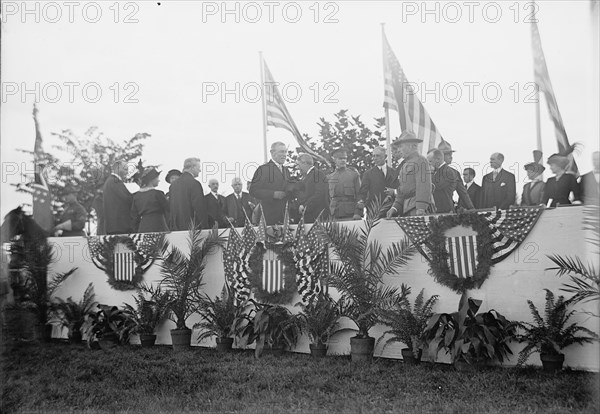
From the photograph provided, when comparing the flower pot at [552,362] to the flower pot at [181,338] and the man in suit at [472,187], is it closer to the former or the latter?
the man in suit at [472,187]

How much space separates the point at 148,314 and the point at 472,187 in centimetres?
474

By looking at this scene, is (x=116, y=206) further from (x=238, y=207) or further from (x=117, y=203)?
(x=238, y=207)

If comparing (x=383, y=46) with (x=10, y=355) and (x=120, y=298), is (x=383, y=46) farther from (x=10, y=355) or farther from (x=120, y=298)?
(x=10, y=355)

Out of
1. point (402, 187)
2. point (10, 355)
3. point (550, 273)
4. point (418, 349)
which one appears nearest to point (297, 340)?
point (418, 349)

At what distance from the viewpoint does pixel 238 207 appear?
10.3m

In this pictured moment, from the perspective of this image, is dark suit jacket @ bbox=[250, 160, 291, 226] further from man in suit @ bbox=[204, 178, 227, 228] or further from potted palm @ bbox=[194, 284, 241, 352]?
potted palm @ bbox=[194, 284, 241, 352]

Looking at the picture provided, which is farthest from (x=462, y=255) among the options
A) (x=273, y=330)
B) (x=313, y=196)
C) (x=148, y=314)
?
(x=148, y=314)

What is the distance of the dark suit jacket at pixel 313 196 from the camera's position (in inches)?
345

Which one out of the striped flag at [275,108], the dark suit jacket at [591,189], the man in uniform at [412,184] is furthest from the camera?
the striped flag at [275,108]

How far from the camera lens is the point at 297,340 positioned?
7.31 metres

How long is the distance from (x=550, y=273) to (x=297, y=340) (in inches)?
112

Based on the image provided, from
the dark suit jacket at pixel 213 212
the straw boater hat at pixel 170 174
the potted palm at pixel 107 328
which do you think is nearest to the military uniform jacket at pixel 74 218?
the straw boater hat at pixel 170 174

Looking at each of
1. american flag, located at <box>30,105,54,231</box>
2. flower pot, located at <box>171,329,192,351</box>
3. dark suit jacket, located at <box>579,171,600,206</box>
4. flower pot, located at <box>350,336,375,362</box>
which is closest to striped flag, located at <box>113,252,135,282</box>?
flower pot, located at <box>171,329,192,351</box>

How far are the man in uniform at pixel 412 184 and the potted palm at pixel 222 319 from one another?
87.1 inches
